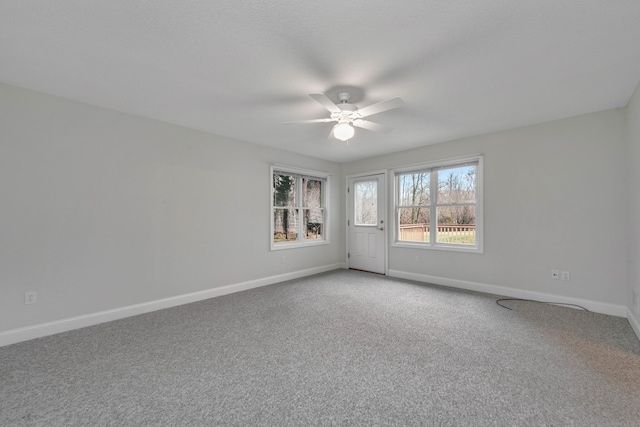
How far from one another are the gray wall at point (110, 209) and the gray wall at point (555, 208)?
3.54m

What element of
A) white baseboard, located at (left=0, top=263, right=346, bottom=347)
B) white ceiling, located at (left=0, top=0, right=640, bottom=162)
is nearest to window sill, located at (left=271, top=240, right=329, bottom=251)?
white baseboard, located at (left=0, top=263, right=346, bottom=347)

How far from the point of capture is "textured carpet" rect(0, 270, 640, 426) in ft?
5.11

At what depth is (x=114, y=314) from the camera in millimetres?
2986

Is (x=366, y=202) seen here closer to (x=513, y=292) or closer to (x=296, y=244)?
(x=296, y=244)

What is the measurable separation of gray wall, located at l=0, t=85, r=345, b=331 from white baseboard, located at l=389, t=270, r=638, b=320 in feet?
9.00

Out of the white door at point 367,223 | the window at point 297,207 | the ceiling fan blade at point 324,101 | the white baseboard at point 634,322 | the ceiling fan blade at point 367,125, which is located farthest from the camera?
the white door at point 367,223

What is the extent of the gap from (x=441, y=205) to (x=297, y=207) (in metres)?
2.52

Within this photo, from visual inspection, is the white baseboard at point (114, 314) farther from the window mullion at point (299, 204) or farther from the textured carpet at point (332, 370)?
the window mullion at point (299, 204)

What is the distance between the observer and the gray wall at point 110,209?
2.52 meters

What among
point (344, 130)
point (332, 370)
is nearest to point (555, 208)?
point (344, 130)

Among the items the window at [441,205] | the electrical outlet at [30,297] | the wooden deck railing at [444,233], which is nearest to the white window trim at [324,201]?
the window at [441,205]

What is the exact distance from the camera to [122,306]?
307cm

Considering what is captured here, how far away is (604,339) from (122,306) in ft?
15.9

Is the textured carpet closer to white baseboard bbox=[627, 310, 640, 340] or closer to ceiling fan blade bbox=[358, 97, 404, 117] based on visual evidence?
white baseboard bbox=[627, 310, 640, 340]
